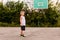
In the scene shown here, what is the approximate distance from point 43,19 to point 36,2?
1387mm

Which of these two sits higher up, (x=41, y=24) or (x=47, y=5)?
(x=47, y=5)

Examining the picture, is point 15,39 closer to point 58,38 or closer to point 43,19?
point 58,38

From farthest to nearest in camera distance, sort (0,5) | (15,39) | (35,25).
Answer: (0,5)
(35,25)
(15,39)

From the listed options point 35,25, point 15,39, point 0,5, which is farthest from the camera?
point 0,5

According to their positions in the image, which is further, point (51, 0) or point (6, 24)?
point (51, 0)

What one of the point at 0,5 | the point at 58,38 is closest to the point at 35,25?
the point at 0,5

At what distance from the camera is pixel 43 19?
2033cm

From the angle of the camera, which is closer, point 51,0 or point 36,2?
point 36,2

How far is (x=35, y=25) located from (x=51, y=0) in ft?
8.63

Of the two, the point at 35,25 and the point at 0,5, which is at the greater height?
the point at 0,5

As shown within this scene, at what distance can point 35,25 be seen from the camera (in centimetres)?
1975

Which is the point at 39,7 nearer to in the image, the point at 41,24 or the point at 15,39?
the point at 41,24

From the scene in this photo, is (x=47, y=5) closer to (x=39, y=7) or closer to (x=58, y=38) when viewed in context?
(x=39, y=7)

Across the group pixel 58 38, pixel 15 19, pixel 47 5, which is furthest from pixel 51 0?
pixel 58 38
